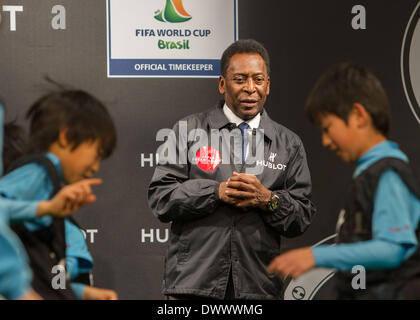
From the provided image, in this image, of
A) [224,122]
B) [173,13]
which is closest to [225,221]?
[224,122]

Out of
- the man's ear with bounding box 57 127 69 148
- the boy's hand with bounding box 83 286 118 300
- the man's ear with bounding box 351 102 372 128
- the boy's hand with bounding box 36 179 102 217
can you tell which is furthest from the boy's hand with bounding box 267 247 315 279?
the man's ear with bounding box 57 127 69 148

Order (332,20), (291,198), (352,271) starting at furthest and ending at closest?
(332,20)
(291,198)
(352,271)

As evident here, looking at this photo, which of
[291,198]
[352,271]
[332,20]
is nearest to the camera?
[352,271]

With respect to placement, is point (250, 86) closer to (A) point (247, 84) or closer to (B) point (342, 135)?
(A) point (247, 84)

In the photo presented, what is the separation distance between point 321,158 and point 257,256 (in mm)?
474

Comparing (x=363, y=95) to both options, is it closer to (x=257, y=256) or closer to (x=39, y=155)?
(x=257, y=256)

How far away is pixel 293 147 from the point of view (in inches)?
109

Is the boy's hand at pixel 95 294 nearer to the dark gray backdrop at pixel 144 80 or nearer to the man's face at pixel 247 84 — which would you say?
the dark gray backdrop at pixel 144 80

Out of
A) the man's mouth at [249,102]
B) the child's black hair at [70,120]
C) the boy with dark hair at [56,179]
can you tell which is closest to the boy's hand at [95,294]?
the boy with dark hair at [56,179]

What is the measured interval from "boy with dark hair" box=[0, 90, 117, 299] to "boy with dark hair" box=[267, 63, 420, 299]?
28.6 inches

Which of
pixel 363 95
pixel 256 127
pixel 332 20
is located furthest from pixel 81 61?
pixel 363 95

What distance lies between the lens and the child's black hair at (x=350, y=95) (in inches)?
93.2

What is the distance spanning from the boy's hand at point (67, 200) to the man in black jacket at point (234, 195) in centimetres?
45

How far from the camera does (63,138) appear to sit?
2344 mm
